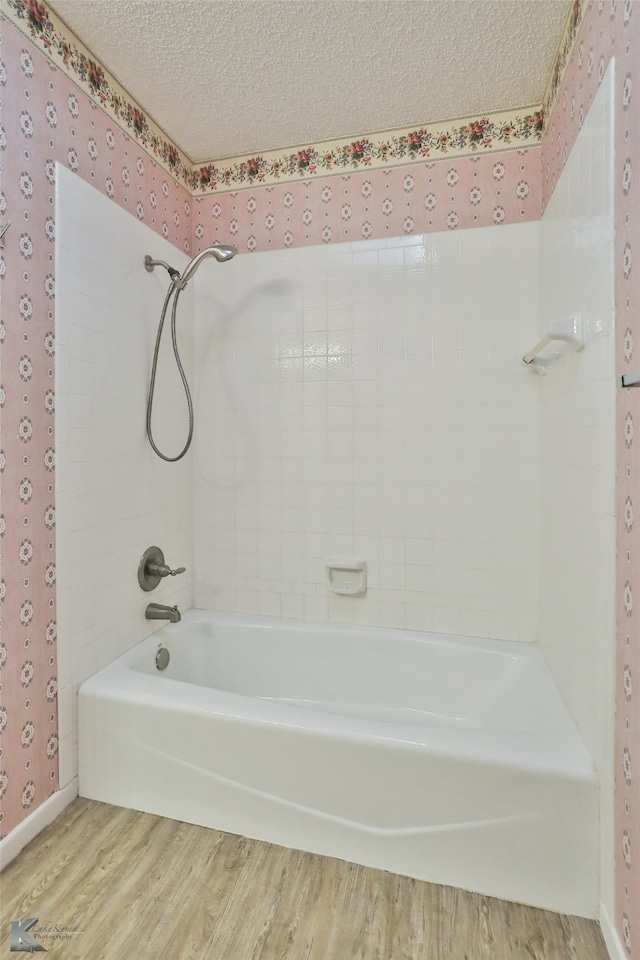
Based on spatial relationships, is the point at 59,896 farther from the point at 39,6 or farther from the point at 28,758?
the point at 39,6

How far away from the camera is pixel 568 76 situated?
1.45 metres

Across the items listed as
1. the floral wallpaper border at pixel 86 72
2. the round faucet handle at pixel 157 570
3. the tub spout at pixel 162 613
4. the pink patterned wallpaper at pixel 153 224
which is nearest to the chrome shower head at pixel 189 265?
the pink patterned wallpaper at pixel 153 224

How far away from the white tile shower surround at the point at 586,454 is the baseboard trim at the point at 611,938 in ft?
0.08

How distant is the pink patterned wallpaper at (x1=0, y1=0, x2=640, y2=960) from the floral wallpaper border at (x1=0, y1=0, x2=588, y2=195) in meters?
0.03

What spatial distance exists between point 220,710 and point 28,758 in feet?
1.79

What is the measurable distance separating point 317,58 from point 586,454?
1533 millimetres

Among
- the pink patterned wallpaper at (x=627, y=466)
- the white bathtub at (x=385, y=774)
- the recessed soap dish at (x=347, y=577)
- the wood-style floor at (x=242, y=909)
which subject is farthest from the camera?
the recessed soap dish at (x=347, y=577)

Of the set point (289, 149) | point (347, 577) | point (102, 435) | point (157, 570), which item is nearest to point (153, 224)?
point (289, 149)

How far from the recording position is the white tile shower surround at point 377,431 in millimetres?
1865

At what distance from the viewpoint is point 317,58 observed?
61.9 inches

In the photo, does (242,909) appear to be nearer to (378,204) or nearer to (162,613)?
(162,613)

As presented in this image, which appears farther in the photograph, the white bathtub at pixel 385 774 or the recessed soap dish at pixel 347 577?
the recessed soap dish at pixel 347 577

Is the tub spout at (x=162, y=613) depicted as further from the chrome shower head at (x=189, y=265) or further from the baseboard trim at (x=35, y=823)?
the chrome shower head at (x=189, y=265)

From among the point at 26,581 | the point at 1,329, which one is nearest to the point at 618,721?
the point at 26,581
